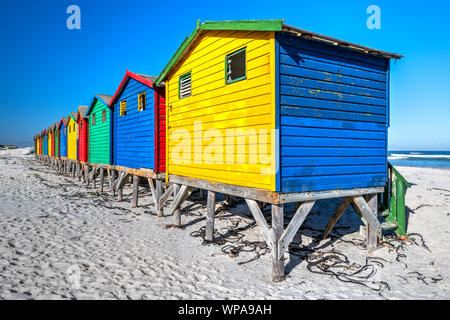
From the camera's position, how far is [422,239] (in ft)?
26.6

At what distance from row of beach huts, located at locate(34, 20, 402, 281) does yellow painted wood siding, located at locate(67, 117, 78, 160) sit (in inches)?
677

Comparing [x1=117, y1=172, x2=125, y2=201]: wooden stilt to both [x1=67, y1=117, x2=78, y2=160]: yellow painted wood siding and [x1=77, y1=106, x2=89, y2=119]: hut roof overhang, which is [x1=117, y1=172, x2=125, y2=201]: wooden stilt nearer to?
[x1=77, y1=106, x2=89, y2=119]: hut roof overhang

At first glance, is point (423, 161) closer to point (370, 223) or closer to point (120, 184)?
point (370, 223)

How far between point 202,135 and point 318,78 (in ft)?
10.7

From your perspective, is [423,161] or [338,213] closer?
[338,213]

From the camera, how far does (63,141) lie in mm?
28562

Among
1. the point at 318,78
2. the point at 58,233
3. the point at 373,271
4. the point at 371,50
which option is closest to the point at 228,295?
the point at 373,271

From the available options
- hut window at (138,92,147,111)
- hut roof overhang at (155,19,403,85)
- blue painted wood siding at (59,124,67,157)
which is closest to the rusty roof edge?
A: hut roof overhang at (155,19,403,85)

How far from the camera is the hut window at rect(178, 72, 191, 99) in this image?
8438 mm

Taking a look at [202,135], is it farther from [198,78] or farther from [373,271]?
[373,271]

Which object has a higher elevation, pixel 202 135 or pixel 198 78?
pixel 198 78

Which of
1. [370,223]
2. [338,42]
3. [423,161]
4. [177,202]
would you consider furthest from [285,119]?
[423,161]

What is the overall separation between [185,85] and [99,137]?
9895mm

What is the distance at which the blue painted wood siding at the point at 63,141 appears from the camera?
27.6 metres
